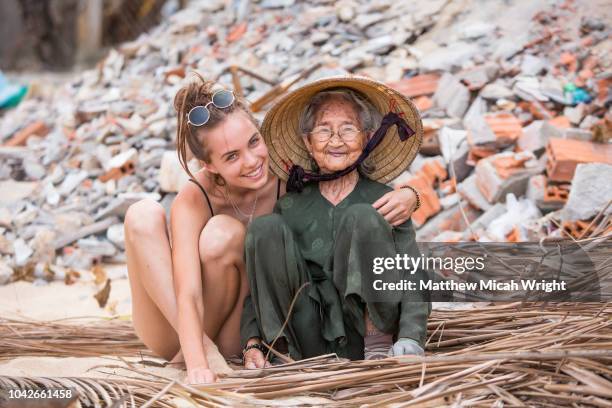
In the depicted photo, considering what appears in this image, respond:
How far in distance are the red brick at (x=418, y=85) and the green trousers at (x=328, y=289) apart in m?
3.23

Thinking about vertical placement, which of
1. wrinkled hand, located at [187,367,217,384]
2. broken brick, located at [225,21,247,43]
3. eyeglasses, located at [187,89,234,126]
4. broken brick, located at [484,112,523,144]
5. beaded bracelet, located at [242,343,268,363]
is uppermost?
eyeglasses, located at [187,89,234,126]

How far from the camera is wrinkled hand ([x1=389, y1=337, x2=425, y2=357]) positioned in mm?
2279

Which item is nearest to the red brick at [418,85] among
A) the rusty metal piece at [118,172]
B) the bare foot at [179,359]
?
the rusty metal piece at [118,172]

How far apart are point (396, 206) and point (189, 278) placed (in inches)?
28.9

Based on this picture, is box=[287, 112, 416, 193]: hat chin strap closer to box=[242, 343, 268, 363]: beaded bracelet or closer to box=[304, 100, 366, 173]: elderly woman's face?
box=[304, 100, 366, 173]: elderly woman's face

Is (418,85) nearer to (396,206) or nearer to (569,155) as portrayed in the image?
(569,155)

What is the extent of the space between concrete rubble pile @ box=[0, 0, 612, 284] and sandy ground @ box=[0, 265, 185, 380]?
175mm

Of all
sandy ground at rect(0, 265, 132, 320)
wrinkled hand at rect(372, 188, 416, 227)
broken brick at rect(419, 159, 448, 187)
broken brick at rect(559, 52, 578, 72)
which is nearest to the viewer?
wrinkled hand at rect(372, 188, 416, 227)

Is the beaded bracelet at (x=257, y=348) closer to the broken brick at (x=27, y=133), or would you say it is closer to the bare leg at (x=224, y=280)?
the bare leg at (x=224, y=280)

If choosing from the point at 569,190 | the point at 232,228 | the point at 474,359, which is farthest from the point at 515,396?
the point at 569,190

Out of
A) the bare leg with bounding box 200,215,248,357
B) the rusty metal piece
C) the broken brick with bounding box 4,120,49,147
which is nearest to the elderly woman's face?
the bare leg with bounding box 200,215,248,357

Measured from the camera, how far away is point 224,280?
2533 millimetres

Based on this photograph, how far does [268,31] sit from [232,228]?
→ 5.55 m

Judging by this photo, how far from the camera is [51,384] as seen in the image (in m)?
2.23
